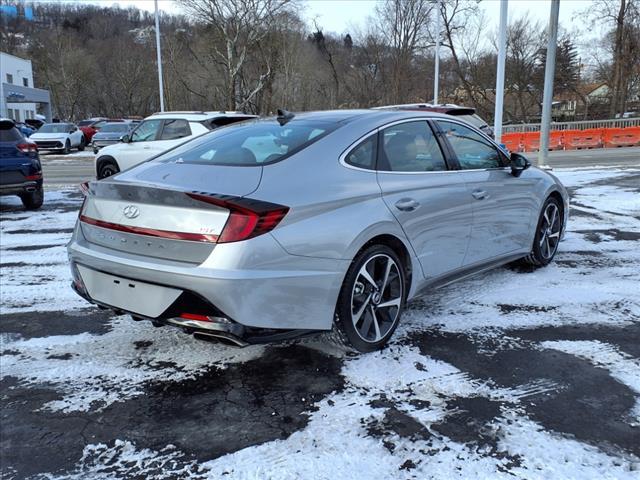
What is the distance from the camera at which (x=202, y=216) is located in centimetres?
298

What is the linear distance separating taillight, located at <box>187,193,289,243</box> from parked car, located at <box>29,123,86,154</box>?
28403 millimetres

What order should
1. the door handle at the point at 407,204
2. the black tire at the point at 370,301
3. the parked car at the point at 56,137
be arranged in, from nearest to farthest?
the black tire at the point at 370,301 < the door handle at the point at 407,204 < the parked car at the point at 56,137

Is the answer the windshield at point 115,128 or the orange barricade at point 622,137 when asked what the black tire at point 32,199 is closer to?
the windshield at point 115,128

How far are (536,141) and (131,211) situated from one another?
25242 mm

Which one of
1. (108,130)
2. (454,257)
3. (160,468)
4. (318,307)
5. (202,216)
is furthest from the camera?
(108,130)

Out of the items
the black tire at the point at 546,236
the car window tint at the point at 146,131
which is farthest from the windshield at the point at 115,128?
the black tire at the point at 546,236

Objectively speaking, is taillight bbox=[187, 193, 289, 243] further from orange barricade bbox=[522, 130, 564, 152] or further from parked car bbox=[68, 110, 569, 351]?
orange barricade bbox=[522, 130, 564, 152]

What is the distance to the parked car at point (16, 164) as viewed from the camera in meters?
9.06

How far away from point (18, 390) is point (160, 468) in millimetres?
1301

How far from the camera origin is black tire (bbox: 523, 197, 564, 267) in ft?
18.0

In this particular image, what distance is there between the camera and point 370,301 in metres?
3.61

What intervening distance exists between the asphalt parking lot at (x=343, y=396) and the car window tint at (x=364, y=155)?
124 centimetres

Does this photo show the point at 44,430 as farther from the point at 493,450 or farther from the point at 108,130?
the point at 108,130

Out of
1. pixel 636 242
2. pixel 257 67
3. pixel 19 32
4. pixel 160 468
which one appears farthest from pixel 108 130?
pixel 19 32
